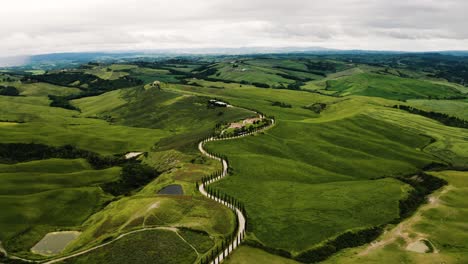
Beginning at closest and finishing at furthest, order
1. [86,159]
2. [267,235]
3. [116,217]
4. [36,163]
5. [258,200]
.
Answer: [267,235], [116,217], [258,200], [36,163], [86,159]

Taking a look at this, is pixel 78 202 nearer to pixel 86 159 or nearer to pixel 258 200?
pixel 86 159

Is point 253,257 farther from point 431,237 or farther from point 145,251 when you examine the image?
point 431,237

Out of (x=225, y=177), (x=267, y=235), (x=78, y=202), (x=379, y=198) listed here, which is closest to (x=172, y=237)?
(x=267, y=235)

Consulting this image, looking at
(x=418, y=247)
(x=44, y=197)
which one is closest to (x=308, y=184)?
(x=418, y=247)

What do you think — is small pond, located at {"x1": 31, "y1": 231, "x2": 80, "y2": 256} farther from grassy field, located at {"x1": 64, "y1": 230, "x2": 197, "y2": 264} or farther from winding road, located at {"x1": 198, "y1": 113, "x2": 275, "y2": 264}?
winding road, located at {"x1": 198, "y1": 113, "x2": 275, "y2": 264}

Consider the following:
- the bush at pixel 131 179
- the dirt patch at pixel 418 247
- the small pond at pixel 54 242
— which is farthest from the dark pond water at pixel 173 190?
the dirt patch at pixel 418 247

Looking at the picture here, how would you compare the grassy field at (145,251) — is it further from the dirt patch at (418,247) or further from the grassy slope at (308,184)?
the dirt patch at (418,247)
